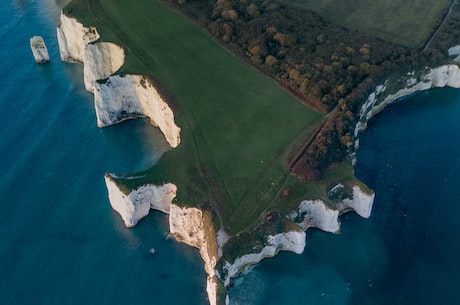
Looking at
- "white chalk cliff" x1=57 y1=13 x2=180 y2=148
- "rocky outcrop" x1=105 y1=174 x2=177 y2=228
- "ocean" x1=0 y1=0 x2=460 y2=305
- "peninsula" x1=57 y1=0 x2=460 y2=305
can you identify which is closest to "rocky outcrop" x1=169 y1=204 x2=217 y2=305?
"peninsula" x1=57 y1=0 x2=460 y2=305

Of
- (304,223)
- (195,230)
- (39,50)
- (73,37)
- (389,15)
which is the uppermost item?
(389,15)

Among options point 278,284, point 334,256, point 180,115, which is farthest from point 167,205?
point 334,256

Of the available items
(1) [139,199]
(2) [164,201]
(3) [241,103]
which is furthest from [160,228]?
(3) [241,103]

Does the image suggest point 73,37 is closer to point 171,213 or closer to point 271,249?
point 171,213

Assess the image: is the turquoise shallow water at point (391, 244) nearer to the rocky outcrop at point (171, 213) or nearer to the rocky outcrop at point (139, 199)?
the rocky outcrop at point (171, 213)

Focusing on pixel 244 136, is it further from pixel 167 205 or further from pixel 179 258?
pixel 179 258

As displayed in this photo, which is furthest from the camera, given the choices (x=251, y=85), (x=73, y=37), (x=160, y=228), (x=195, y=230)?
(x=73, y=37)
